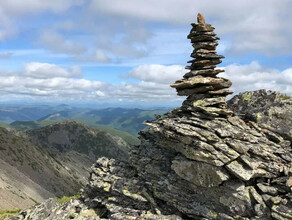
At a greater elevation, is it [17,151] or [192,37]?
[192,37]

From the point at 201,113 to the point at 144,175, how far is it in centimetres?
928

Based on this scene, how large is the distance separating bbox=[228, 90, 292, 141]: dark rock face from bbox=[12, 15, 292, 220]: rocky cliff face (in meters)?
0.36

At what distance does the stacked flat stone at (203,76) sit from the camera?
2759 cm

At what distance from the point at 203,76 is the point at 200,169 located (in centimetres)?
1021

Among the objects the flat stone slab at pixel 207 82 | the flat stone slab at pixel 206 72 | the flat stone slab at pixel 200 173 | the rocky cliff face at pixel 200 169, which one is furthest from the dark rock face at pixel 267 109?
the flat stone slab at pixel 200 173

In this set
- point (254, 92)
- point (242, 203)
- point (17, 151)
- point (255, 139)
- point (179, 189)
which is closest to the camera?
point (242, 203)

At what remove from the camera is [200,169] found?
79.6 ft

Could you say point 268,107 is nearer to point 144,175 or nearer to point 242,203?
point 242,203

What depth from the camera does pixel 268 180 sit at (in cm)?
2291

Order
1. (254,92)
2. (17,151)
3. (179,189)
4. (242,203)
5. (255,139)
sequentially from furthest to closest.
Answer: (17,151)
(254,92)
(179,189)
(255,139)
(242,203)

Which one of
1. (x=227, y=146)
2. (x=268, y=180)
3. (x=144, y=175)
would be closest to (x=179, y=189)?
(x=144, y=175)

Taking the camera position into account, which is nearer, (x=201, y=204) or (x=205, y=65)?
(x=201, y=204)

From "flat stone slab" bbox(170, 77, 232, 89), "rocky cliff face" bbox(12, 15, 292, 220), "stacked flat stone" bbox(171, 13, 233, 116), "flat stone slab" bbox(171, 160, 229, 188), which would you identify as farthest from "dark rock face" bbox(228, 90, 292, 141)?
"flat stone slab" bbox(171, 160, 229, 188)

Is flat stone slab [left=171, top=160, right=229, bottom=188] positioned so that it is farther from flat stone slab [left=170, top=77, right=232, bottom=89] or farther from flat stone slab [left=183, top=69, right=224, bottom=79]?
flat stone slab [left=183, top=69, right=224, bottom=79]
